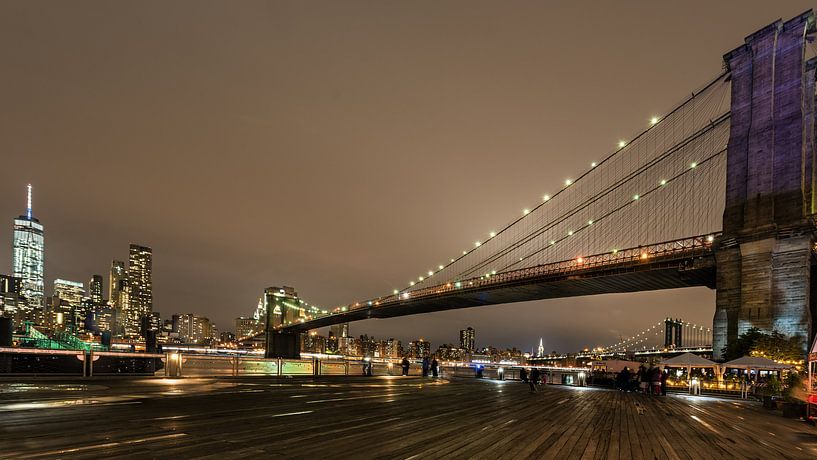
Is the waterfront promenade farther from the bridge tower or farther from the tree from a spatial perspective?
the bridge tower

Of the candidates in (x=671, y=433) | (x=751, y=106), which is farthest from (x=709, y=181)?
(x=671, y=433)

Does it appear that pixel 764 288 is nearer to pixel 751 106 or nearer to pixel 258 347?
pixel 751 106

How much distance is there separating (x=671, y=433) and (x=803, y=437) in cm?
428

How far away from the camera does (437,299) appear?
8638 cm

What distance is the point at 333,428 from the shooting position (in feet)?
36.3

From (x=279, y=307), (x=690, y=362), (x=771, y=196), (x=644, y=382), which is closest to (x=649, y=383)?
(x=644, y=382)

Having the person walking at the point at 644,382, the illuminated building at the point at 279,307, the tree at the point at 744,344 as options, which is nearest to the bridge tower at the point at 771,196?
the tree at the point at 744,344

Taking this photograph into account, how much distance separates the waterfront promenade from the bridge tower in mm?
22820

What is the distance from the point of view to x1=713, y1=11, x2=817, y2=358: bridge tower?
1447 inches

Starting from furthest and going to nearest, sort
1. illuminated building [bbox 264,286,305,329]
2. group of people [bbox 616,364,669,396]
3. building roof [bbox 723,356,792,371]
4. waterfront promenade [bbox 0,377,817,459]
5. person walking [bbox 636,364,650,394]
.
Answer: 1. illuminated building [bbox 264,286,305,329]
2. person walking [bbox 636,364,650,394]
3. group of people [bbox 616,364,669,396]
4. building roof [bbox 723,356,792,371]
5. waterfront promenade [bbox 0,377,817,459]

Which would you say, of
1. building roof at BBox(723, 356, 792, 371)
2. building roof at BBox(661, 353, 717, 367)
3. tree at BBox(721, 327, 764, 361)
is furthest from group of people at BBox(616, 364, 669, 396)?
tree at BBox(721, 327, 764, 361)

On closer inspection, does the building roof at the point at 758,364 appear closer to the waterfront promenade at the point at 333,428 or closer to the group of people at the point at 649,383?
the group of people at the point at 649,383

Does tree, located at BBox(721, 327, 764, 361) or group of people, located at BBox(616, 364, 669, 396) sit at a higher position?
tree, located at BBox(721, 327, 764, 361)

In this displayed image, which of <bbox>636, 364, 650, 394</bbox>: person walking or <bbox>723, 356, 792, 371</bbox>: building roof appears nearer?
<bbox>723, 356, 792, 371</bbox>: building roof
